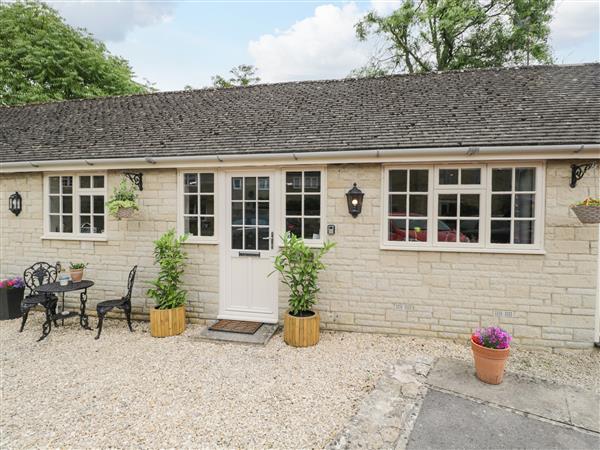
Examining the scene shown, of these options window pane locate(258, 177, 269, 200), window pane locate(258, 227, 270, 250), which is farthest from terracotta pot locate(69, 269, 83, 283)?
window pane locate(258, 177, 269, 200)

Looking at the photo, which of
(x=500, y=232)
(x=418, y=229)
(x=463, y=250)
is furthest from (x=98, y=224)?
(x=500, y=232)

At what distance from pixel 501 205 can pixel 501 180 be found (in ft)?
1.32

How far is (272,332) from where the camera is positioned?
19.2 ft

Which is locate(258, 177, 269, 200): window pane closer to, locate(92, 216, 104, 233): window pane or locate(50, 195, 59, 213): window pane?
locate(92, 216, 104, 233): window pane

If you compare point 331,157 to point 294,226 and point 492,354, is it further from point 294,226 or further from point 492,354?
point 492,354

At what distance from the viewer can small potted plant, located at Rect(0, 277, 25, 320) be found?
6766 millimetres

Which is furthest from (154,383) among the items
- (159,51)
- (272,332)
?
(159,51)

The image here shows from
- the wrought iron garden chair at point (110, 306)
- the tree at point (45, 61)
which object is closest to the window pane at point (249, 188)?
the wrought iron garden chair at point (110, 306)

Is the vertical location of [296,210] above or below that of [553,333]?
above

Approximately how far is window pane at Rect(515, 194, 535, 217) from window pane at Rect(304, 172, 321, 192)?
321 centimetres

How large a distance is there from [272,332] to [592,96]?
291 inches

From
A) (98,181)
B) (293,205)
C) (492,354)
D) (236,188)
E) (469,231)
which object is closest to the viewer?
(492,354)

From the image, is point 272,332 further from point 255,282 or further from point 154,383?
point 154,383

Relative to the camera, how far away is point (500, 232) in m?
5.52
